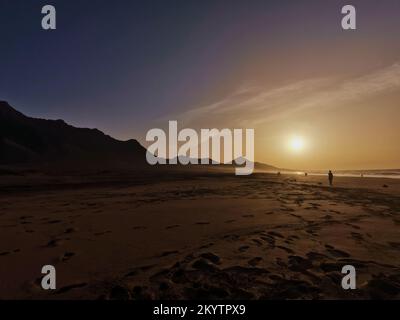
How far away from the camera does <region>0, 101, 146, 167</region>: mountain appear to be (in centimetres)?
7306

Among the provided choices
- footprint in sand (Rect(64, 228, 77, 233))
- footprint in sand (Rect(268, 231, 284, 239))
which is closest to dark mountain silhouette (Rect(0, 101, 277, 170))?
footprint in sand (Rect(64, 228, 77, 233))

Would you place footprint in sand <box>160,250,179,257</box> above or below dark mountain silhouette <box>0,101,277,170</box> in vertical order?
below

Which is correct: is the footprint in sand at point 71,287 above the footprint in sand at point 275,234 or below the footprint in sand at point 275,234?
above

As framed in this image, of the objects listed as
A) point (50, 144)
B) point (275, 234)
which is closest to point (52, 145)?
point (50, 144)

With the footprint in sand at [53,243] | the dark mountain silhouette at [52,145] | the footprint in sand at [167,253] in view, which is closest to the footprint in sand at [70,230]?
the footprint in sand at [53,243]

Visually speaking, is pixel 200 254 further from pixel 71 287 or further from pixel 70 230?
pixel 70 230

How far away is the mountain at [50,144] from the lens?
240 feet

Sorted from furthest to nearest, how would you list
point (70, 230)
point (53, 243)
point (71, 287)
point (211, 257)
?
point (70, 230) < point (53, 243) < point (211, 257) < point (71, 287)

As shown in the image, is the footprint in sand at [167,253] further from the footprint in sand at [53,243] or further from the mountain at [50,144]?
the mountain at [50,144]

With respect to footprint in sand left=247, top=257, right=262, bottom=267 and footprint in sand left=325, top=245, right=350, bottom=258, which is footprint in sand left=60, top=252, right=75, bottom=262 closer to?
footprint in sand left=247, top=257, right=262, bottom=267

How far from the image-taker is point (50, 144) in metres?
89.2

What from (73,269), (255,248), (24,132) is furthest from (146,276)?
(24,132)
